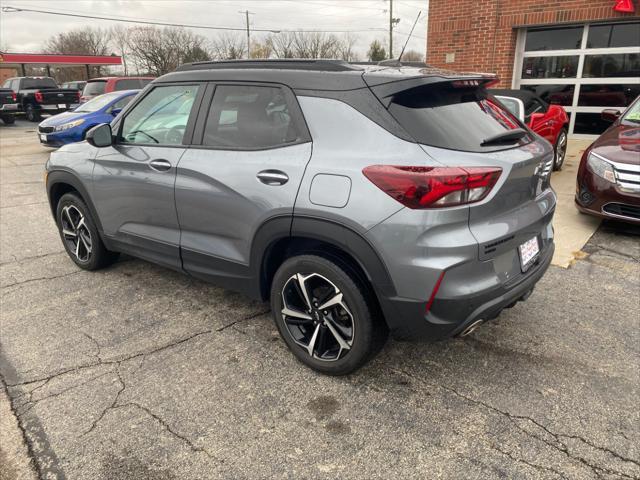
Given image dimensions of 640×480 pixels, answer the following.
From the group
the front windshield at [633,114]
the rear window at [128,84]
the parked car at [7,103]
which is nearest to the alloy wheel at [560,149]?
the front windshield at [633,114]

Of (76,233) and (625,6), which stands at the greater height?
(625,6)

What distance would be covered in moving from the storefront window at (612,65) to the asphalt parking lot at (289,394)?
804 cm

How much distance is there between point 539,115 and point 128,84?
12189mm

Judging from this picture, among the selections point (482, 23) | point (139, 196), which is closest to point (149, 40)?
point (482, 23)

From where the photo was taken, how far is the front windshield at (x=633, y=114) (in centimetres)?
601

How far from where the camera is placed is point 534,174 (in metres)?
2.69

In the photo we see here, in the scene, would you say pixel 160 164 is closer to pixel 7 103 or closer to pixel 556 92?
pixel 556 92

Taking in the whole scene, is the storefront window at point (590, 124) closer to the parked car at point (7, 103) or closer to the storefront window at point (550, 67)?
the storefront window at point (550, 67)

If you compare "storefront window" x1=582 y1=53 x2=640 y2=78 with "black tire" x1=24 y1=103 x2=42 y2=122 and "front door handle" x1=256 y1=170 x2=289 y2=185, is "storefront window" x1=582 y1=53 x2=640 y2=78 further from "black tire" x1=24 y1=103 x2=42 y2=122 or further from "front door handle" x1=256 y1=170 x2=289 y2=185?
"black tire" x1=24 y1=103 x2=42 y2=122

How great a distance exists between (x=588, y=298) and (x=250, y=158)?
9.38ft

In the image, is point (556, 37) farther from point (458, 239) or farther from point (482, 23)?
point (458, 239)

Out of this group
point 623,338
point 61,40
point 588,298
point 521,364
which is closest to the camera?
point 521,364

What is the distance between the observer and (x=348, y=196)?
241cm

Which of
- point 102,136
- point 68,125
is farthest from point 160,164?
point 68,125
